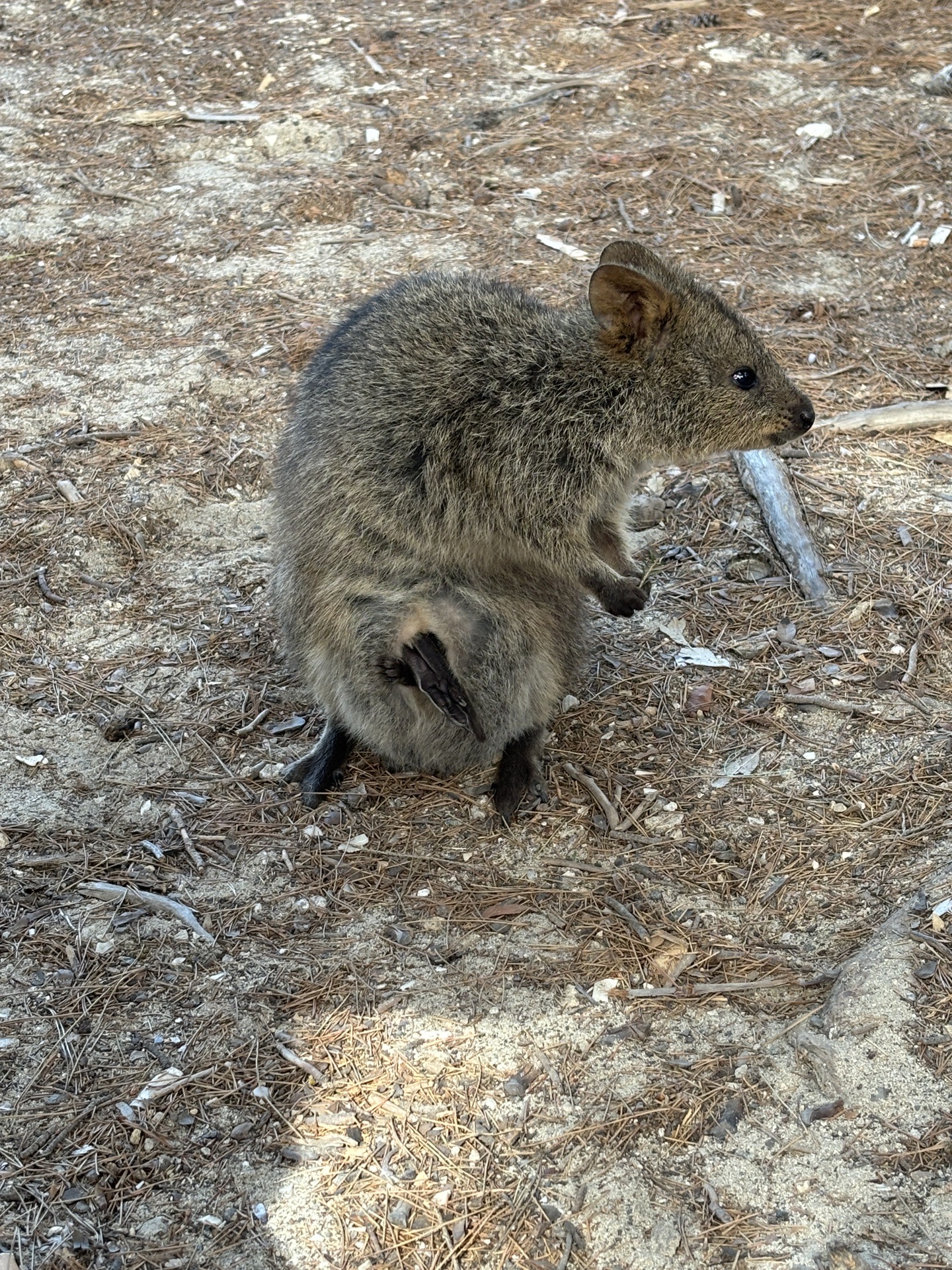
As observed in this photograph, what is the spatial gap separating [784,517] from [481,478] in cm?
151

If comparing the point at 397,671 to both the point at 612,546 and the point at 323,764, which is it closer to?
the point at 323,764

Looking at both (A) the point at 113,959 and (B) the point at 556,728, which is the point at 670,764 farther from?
(A) the point at 113,959

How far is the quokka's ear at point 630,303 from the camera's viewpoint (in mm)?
3715

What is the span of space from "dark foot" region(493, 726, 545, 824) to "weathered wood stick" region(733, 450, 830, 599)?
48.8 inches

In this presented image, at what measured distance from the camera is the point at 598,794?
3.96 meters

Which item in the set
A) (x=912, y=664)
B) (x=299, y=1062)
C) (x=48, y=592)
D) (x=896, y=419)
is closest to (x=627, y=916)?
(x=299, y=1062)

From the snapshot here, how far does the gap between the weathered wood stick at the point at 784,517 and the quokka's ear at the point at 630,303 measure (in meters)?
0.81

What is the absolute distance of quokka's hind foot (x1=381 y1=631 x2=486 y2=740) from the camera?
376 cm

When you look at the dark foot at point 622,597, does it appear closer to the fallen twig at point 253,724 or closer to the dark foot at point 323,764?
the dark foot at point 323,764

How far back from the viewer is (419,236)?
6.54m

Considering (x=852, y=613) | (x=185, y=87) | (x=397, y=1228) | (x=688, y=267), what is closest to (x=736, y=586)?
(x=852, y=613)

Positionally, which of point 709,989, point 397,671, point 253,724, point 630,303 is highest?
point 630,303

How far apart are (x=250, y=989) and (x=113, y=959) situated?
38 centimetres

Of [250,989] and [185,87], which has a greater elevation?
[185,87]
